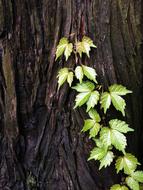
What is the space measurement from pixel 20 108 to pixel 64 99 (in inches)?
12.0

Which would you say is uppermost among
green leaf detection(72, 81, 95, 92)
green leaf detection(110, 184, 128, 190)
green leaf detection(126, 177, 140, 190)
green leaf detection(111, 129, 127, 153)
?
green leaf detection(72, 81, 95, 92)

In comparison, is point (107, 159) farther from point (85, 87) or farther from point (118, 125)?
point (85, 87)

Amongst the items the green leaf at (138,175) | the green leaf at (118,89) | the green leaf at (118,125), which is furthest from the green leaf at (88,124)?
the green leaf at (138,175)

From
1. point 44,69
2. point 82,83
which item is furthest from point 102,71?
point 44,69

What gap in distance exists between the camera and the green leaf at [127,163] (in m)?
2.22

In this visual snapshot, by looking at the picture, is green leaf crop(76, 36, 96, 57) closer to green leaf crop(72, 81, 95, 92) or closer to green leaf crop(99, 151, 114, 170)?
green leaf crop(72, 81, 95, 92)

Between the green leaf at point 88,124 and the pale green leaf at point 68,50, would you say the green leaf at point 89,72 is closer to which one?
the pale green leaf at point 68,50

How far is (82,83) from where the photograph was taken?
210 cm

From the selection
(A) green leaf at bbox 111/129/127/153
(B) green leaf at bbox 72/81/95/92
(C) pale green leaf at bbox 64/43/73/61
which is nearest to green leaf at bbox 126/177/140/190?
(A) green leaf at bbox 111/129/127/153

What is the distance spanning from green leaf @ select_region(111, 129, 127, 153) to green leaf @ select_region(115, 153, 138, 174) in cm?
19

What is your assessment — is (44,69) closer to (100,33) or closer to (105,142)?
(100,33)

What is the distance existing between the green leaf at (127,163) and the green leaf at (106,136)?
0.64ft

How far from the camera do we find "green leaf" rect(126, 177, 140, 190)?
88.0 inches

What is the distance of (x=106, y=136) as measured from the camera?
2121 millimetres
